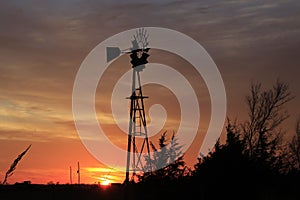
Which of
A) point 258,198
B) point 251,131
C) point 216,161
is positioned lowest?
point 258,198

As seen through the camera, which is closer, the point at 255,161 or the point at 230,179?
the point at 230,179

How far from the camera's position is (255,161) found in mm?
25922

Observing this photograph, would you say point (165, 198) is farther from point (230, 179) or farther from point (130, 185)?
point (130, 185)

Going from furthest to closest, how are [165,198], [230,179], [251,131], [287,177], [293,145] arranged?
[293,145] → [251,131] → [287,177] → [165,198] → [230,179]

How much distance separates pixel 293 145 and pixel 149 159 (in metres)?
29.0

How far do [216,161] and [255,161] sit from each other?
95.5 inches

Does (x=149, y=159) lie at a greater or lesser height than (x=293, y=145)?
lesser

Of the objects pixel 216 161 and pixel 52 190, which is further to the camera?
pixel 52 190

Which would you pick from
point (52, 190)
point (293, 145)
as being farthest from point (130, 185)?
point (293, 145)

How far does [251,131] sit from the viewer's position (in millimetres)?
46594

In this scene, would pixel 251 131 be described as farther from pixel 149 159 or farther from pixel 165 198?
pixel 165 198

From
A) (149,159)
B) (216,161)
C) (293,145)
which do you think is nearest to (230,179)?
(216,161)

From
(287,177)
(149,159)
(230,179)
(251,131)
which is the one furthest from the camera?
(251,131)

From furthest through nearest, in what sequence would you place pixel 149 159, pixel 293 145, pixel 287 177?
pixel 293 145 < pixel 287 177 < pixel 149 159
